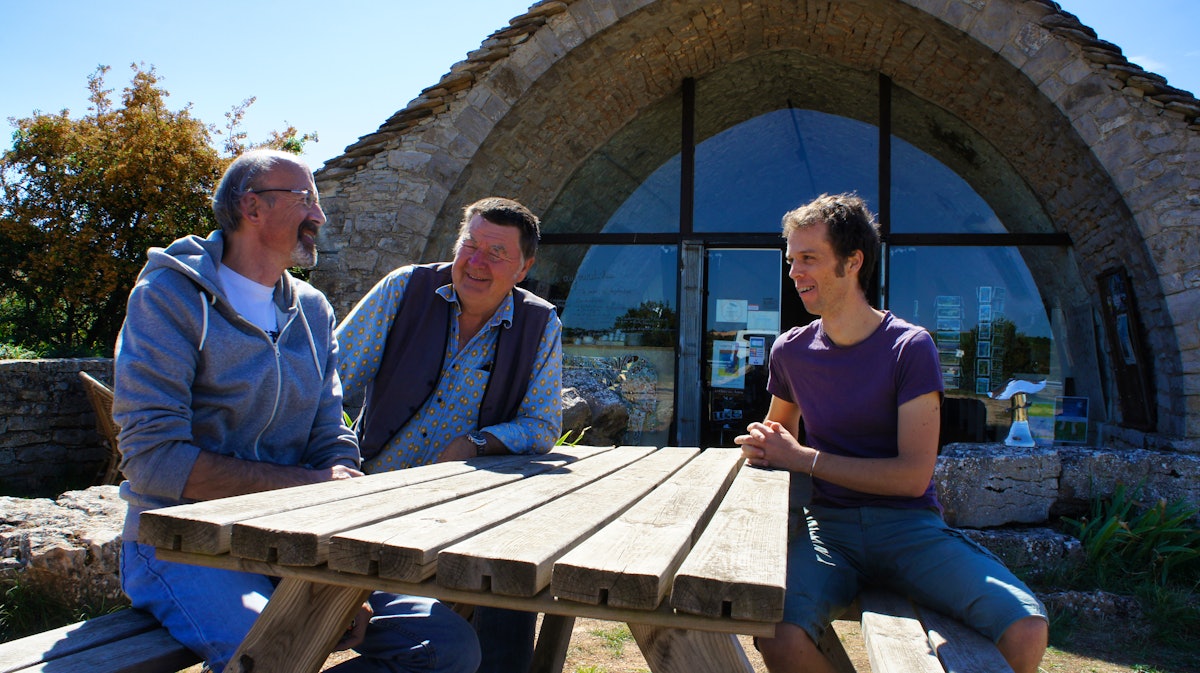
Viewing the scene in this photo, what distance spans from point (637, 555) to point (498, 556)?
0.76ft

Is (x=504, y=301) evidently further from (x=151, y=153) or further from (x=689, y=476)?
(x=151, y=153)

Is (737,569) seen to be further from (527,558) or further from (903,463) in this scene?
(903,463)

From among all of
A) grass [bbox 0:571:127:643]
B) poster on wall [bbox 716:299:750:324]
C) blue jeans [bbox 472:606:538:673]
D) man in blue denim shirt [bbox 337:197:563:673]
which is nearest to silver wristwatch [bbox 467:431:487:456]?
man in blue denim shirt [bbox 337:197:563:673]

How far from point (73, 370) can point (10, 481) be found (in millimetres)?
899

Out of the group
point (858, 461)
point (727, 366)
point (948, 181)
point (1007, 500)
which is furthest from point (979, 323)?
point (858, 461)

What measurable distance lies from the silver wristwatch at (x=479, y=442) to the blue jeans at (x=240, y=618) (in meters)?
0.62

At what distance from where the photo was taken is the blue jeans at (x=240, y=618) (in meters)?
1.69

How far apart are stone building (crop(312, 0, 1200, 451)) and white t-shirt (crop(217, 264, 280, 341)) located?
4775mm

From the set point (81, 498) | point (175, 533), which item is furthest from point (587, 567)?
point (81, 498)

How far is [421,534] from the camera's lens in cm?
140

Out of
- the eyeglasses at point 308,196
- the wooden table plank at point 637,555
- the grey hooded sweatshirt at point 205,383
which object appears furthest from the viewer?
the eyeglasses at point 308,196

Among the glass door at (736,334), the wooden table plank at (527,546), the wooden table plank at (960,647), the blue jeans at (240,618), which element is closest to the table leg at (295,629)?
the blue jeans at (240,618)

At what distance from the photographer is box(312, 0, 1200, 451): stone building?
608 cm

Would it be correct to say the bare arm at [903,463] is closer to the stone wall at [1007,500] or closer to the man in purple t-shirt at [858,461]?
the man in purple t-shirt at [858,461]
